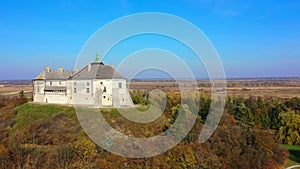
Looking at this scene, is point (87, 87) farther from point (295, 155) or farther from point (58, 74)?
point (295, 155)

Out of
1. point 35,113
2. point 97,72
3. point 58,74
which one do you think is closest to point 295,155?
point 97,72

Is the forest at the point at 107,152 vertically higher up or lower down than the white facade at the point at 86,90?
lower down

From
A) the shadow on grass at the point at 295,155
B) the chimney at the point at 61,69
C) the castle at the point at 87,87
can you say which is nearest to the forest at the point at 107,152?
the shadow on grass at the point at 295,155

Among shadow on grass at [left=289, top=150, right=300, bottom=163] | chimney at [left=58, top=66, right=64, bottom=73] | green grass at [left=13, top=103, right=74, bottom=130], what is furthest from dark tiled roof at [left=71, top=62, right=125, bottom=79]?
shadow on grass at [left=289, top=150, right=300, bottom=163]

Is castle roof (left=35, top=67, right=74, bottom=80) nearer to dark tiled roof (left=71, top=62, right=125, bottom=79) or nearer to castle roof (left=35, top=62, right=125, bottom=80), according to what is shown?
castle roof (left=35, top=62, right=125, bottom=80)

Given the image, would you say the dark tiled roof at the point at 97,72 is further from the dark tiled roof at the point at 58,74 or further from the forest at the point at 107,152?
the forest at the point at 107,152

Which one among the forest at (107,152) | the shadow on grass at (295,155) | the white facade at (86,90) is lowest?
the shadow on grass at (295,155)

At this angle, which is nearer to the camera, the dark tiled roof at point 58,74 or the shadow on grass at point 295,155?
the shadow on grass at point 295,155

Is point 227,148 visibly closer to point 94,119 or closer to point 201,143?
point 201,143
